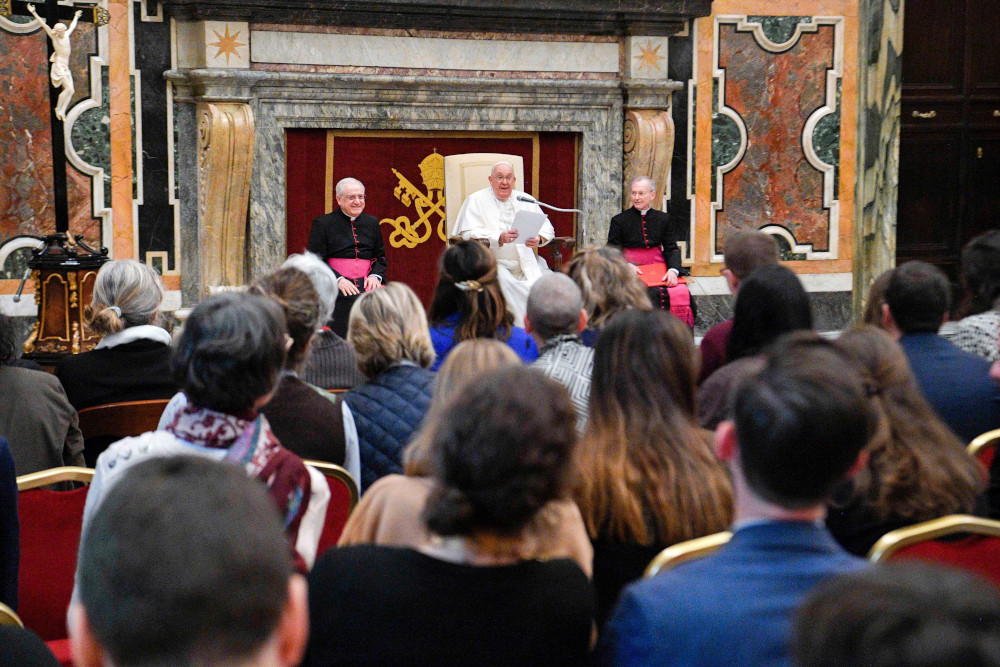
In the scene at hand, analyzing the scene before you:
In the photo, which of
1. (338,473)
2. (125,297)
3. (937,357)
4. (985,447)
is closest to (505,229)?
(125,297)

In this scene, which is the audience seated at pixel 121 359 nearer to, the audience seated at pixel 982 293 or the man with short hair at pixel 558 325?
the man with short hair at pixel 558 325

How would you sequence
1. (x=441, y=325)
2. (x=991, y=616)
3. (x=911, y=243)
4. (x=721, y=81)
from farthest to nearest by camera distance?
(x=911, y=243) < (x=721, y=81) < (x=441, y=325) < (x=991, y=616)

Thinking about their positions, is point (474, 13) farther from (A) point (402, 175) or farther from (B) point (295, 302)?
(B) point (295, 302)

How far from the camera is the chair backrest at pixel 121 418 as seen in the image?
109 inches

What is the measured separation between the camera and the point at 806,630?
680 millimetres

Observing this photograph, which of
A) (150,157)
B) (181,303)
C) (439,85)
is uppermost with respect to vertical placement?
(439,85)

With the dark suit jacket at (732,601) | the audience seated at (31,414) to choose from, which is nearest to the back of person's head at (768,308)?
the dark suit jacket at (732,601)

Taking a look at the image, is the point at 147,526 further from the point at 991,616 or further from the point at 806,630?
the point at 991,616

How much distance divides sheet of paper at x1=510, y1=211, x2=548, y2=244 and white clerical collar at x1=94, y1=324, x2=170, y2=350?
10.4 ft

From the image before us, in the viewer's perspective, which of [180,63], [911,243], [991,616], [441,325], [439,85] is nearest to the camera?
[991,616]

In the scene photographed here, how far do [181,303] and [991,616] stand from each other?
21.2 ft

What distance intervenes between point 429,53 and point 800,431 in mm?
6115

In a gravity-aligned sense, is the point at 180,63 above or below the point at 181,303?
above

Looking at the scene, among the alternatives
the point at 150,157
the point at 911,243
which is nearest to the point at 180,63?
the point at 150,157
